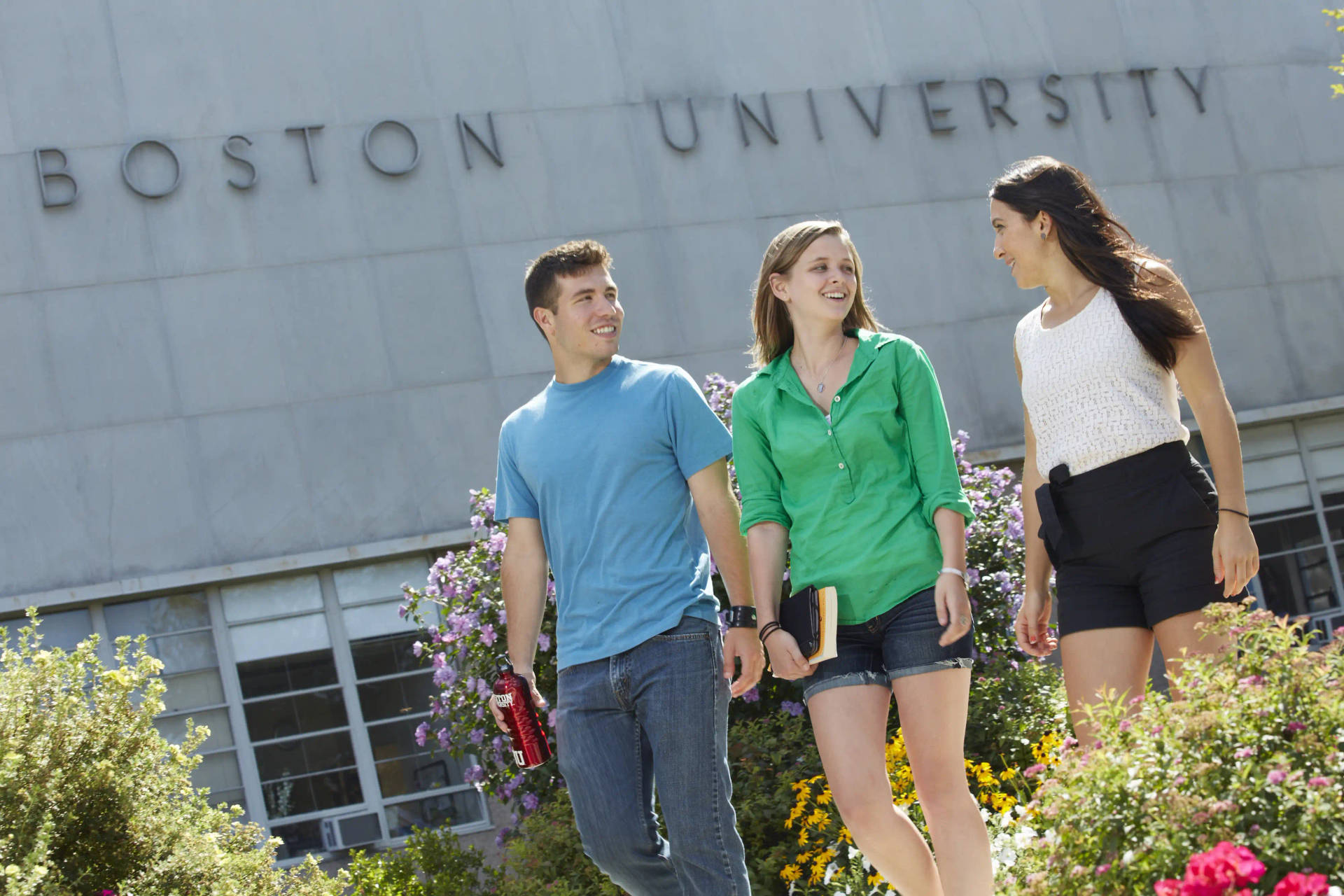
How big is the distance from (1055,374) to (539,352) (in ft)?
23.9

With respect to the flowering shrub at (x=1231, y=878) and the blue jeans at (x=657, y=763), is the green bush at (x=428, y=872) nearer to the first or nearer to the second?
the blue jeans at (x=657, y=763)

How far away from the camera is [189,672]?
962 centimetres

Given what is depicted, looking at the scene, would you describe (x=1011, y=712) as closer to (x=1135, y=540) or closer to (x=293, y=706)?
(x=1135, y=540)

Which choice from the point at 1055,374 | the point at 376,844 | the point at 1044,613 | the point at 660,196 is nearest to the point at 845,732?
the point at 1044,613

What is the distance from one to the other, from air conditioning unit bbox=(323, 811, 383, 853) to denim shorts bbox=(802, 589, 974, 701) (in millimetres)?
7186

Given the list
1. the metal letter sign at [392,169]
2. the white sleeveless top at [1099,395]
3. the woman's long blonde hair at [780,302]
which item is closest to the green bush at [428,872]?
the woman's long blonde hair at [780,302]

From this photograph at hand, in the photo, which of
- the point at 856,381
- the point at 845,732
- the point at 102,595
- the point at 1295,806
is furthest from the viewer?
the point at 102,595

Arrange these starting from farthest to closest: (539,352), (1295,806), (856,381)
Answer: (539,352)
(856,381)
(1295,806)

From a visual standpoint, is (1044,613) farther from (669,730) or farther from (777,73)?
(777,73)

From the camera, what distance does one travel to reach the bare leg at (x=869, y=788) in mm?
3154

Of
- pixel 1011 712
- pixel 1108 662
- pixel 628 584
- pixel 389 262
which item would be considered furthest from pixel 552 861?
pixel 389 262

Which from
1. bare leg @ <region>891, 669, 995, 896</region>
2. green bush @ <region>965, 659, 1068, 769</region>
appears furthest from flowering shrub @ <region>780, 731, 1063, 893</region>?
bare leg @ <region>891, 669, 995, 896</region>

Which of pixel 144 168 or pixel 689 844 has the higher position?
pixel 144 168

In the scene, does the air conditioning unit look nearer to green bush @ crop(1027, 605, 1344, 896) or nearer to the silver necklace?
the silver necklace
